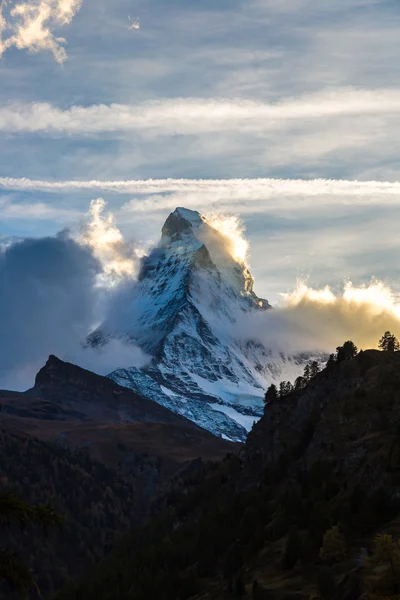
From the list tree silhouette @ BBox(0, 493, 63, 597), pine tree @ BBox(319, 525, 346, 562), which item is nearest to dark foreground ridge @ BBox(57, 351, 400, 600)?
pine tree @ BBox(319, 525, 346, 562)

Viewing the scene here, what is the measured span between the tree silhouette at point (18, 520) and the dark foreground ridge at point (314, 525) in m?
45.2

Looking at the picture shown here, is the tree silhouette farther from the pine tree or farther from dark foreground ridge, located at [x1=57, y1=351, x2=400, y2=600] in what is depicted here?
the pine tree

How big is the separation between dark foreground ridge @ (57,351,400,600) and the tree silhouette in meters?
45.2

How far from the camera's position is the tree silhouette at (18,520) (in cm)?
2791

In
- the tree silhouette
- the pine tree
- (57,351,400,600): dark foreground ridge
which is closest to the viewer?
the tree silhouette

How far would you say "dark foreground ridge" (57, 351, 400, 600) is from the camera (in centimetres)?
10306

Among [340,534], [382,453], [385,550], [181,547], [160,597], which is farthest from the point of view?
[181,547]

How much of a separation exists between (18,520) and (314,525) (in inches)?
3897

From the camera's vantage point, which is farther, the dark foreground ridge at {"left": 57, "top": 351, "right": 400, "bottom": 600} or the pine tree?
the pine tree

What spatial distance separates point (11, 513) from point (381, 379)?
492ft

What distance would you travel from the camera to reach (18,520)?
28.5 meters

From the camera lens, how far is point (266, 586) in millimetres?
111812

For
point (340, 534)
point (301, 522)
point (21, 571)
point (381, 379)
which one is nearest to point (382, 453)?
point (301, 522)

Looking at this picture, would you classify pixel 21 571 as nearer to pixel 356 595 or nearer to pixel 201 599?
pixel 356 595
